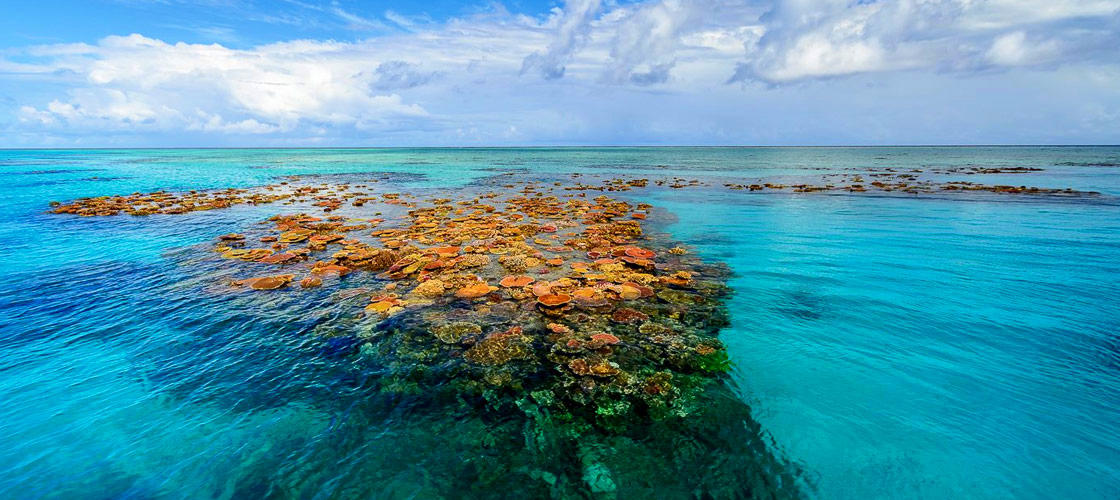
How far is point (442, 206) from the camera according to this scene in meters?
36.6

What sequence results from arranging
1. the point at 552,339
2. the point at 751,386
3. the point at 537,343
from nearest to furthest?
the point at 751,386 < the point at 537,343 < the point at 552,339

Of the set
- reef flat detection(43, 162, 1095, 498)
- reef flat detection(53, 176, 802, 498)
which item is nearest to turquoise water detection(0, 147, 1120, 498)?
reef flat detection(43, 162, 1095, 498)

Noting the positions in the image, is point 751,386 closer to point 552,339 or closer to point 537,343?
point 552,339

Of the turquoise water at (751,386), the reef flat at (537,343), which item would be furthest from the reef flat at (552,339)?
the turquoise water at (751,386)

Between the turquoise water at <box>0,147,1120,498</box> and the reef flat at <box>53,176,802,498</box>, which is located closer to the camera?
the turquoise water at <box>0,147,1120,498</box>

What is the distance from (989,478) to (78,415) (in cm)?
1643

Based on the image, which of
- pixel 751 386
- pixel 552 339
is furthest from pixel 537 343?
pixel 751 386

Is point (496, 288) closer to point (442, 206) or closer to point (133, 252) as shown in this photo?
point (133, 252)

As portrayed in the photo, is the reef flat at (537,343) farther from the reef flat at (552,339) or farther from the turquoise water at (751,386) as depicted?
the turquoise water at (751,386)

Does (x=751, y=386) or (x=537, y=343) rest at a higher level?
(x=537, y=343)

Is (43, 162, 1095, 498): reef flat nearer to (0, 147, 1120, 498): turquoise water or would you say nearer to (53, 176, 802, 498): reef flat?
(53, 176, 802, 498): reef flat

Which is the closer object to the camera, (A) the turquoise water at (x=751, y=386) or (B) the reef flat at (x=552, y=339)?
(A) the turquoise water at (x=751, y=386)

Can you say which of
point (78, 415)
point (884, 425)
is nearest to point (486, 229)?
point (78, 415)

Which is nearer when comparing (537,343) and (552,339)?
(537,343)
